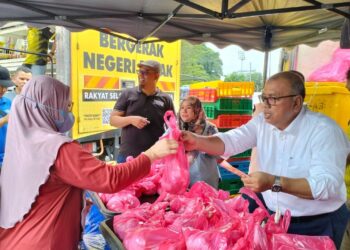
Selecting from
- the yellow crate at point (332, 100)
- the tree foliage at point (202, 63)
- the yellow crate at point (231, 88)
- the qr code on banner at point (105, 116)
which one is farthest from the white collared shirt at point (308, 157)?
the tree foliage at point (202, 63)

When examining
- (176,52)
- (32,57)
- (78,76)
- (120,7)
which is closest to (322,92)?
(120,7)

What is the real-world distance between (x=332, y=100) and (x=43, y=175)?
314 cm

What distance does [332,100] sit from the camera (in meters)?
3.51

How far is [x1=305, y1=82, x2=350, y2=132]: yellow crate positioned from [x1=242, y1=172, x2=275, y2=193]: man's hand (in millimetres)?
2275

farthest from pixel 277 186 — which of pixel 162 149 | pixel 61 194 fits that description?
pixel 61 194

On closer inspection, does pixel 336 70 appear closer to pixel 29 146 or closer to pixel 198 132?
pixel 198 132

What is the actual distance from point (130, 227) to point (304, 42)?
3.53 meters

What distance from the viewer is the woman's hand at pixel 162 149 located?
1.81 metres

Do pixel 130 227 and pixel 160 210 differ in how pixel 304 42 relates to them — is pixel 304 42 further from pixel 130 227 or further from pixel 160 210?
pixel 130 227

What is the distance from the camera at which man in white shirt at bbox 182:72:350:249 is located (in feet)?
5.08

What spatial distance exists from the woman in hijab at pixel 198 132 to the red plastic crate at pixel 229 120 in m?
1.52

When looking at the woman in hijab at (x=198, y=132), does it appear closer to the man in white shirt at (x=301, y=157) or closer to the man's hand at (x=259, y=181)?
the man in white shirt at (x=301, y=157)

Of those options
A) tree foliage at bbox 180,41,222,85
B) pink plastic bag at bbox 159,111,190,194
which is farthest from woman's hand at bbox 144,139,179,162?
tree foliage at bbox 180,41,222,85

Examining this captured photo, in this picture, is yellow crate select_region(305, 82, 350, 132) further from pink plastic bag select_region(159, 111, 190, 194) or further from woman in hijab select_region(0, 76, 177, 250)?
woman in hijab select_region(0, 76, 177, 250)
